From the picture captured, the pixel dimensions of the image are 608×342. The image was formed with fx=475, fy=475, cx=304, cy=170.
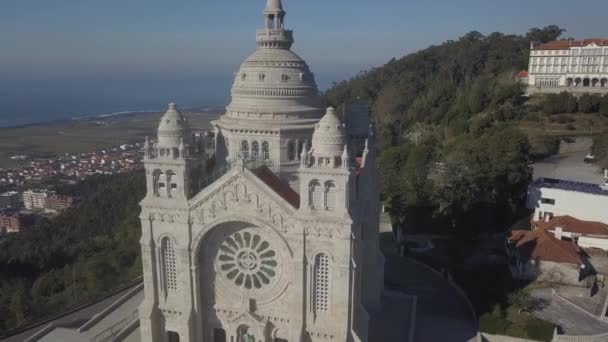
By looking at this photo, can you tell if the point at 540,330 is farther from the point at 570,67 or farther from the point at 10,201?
the point at 10,201

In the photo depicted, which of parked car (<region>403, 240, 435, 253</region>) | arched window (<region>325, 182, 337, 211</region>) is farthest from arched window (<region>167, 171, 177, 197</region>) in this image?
parked car (<region>403, 240, 435, 253</region>)

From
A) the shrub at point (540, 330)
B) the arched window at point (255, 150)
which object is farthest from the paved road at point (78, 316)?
the shrub at point (540, 330)

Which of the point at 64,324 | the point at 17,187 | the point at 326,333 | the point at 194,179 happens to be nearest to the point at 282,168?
the point at 194,179

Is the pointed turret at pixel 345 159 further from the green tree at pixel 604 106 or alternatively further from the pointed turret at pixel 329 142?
the green tree at pixel 604 106

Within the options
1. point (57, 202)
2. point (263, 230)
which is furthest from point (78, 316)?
point (57, 202)

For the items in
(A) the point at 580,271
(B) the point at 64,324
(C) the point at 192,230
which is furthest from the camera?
(A) the point at 580,271

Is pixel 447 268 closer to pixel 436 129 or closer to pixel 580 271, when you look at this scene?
pixel 580 271

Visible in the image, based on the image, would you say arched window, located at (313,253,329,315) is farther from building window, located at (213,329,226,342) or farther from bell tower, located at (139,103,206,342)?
bell tower, located at (139,103,206,342)
